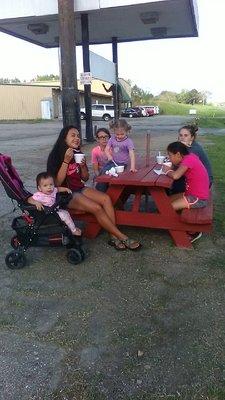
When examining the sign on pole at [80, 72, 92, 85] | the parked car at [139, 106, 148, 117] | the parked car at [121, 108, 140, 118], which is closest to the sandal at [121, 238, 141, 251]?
the sign on pole at [80, 72, 92, 85]

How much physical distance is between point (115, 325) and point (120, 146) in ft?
9.05

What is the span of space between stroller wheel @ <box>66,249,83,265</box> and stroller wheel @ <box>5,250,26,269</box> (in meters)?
0.45

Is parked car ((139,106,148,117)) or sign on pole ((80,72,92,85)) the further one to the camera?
parked car ((139,106,148,117))

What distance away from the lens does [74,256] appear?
4098mm

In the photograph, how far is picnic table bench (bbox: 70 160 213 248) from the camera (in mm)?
4219

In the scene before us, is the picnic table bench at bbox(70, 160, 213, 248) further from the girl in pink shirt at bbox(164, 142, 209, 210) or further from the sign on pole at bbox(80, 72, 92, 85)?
the sign on pole at bbox(80, 72, 92, 85)

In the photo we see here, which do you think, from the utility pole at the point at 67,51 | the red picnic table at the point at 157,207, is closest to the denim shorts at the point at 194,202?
the red picnic table at the point at 157,207

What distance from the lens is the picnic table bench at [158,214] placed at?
422cm

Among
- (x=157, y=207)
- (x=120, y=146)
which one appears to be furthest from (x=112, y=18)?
(x=157, y=207)

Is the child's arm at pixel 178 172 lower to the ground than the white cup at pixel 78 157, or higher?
lower

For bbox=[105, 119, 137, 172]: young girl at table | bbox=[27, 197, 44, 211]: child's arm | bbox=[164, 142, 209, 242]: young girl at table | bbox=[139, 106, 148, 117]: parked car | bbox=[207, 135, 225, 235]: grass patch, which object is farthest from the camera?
bbox=[139, 106, 148, 117]: parked car

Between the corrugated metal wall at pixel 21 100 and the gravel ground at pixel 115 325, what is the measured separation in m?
42.0

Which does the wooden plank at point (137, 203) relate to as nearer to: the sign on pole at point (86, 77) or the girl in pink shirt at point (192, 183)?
the girl in pink shirt at point (192, 183)

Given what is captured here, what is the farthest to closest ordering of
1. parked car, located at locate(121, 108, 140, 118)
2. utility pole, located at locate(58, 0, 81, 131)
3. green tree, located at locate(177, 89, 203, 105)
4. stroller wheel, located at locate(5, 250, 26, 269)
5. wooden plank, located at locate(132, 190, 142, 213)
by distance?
green tree, located at locate(177, 89, 203, 105) → parked car, located at locate(121, 108, 140, 118) → utility pole, located at locate(58, 0, 81, 131) → wooden plank, located at locate(132, 190, 142, 213) → stroller wheel, located at locate(5, 250, 26, 269)
